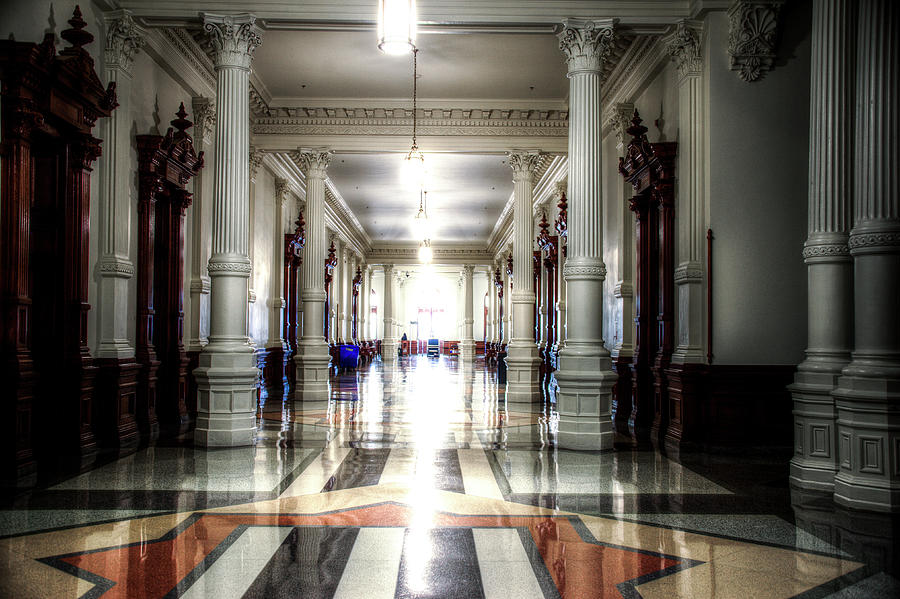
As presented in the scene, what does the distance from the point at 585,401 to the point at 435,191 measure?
15015 millimetres

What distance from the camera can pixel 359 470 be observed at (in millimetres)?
6734

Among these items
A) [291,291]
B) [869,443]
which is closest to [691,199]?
[869,443]

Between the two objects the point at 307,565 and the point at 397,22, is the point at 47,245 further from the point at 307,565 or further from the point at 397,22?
the point at 307,565

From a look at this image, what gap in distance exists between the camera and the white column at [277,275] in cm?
1692

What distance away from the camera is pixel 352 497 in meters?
5.63

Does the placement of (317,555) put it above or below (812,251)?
below

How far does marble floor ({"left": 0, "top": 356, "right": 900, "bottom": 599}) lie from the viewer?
374 cm

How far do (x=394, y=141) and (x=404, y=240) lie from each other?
1988cm

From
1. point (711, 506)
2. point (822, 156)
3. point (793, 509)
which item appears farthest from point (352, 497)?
point (822, 156)

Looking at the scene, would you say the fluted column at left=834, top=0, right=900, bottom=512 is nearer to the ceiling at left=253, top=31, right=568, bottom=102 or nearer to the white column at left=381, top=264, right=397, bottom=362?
the ceiling at left=253, top=31, right=568, bottom=102

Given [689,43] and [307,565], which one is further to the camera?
[689,43]

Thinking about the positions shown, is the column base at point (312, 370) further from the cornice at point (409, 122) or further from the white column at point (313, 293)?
the cornice at point (409, 122)

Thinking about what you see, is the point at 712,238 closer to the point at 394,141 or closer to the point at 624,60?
the point at 624,60

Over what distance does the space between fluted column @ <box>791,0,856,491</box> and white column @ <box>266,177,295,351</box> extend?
12.8 metres
